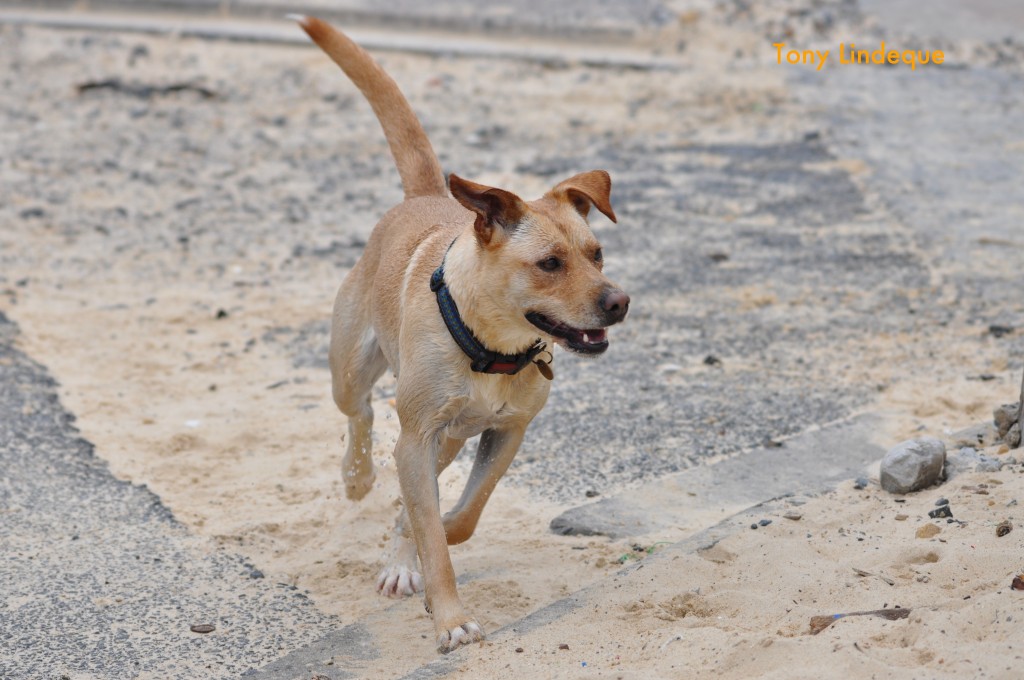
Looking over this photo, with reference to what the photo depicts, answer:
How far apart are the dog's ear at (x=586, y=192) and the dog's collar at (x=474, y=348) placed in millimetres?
529

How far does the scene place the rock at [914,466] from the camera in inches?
194

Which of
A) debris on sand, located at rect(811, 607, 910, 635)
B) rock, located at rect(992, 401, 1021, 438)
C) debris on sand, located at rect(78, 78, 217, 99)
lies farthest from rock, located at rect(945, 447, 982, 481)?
debris on sand, located at rect(78, 78, 217, 99)

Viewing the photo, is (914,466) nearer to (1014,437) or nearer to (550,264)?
(1014,437)

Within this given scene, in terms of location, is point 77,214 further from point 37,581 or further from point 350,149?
point 37,581

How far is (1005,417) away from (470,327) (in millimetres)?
2585

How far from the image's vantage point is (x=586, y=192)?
4.52 m

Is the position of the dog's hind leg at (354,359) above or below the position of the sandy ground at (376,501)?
above

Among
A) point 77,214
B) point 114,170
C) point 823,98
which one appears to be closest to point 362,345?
point 77,214

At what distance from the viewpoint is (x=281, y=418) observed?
6844 mm

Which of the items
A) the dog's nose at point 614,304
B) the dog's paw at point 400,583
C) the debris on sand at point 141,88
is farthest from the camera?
the debris on sand at point 141,88

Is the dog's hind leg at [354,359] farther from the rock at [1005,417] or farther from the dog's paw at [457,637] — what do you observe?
the rock at [1005,417]

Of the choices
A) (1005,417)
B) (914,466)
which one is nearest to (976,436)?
(1005,417)

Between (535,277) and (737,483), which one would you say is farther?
(737,483)

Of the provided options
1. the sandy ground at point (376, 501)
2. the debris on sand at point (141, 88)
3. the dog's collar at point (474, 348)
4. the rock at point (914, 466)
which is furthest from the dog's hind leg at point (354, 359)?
the debris on sand at point (141, 88)
